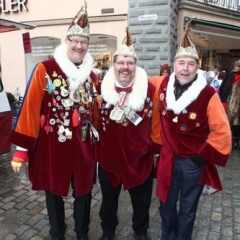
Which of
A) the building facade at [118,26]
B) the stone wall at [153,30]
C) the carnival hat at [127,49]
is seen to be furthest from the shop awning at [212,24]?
the carnival hat at [127,49]

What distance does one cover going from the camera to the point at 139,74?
9.18ft

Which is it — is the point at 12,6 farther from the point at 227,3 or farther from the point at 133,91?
the point at 133,91

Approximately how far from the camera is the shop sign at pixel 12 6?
967 centimetres

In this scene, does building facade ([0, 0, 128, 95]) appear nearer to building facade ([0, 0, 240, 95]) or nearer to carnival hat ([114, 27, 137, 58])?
building facade ([0, 0, 240, 95])

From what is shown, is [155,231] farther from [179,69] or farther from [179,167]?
[179,69]

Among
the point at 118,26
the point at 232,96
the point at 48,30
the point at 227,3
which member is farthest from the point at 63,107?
the point at 227,3

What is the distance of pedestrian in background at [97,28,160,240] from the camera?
2.69m

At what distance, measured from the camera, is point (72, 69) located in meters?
2.64

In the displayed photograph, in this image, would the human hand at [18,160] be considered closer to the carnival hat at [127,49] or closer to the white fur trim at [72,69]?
the white fur trim at [72,69]

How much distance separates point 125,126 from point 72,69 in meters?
0.63

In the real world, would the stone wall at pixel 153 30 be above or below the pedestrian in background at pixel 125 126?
above

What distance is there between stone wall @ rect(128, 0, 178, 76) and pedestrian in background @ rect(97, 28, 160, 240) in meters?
5.27

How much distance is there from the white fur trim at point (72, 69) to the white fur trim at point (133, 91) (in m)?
0.18

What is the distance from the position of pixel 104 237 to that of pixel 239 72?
444cm
